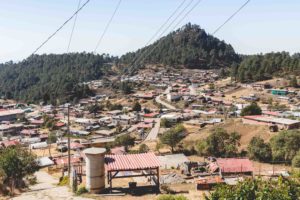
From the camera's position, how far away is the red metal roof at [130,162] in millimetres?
16406

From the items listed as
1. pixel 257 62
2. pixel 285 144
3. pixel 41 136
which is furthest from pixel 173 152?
pixel 257 62

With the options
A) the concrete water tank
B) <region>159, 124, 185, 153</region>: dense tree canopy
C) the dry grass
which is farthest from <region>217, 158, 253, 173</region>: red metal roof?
<region>159, 124, 185, 153</region>: dense tree canopy

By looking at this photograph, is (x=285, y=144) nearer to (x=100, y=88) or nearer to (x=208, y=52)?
(x=100, y=88)

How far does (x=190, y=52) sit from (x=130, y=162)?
14674cm

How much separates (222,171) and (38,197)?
13.9m

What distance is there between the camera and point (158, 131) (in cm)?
6209

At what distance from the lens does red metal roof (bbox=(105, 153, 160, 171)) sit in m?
16.4

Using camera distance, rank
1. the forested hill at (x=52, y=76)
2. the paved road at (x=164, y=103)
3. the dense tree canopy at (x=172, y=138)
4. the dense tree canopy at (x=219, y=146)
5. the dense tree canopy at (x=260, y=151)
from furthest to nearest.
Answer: the forested hill at (x=52, y=76)
the paved road at (x=164, y=103)
the dense tree canopy at (x=172, y=138)
the dense tree canopy at (x=219, y=146)
the dense tree canopy at (x=260, y=151)

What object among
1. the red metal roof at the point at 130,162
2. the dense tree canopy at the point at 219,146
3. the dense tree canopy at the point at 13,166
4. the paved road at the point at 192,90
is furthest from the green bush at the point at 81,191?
the paved road at the point at 192,90

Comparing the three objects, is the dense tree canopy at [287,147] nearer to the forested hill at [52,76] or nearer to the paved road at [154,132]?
the paved road at [154,132]

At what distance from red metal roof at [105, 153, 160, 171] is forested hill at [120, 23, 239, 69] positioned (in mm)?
119548

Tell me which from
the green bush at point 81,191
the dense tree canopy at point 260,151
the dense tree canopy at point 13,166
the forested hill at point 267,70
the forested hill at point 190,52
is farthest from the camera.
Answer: the forested hill at point 190,52

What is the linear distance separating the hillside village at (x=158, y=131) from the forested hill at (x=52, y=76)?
222 inches

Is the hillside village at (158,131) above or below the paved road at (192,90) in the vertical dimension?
below
